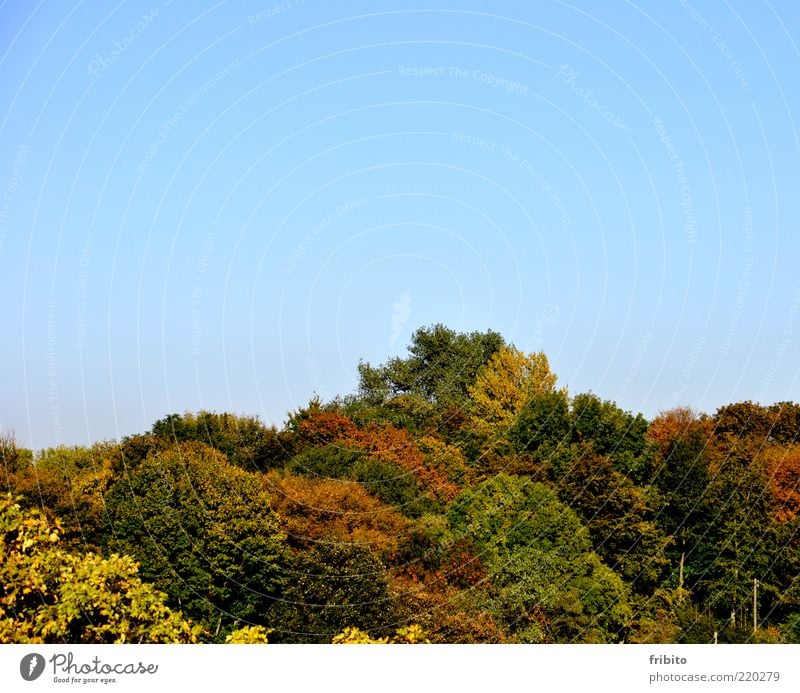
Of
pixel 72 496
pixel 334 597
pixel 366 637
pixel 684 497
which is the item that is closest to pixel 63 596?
pixel 366 637

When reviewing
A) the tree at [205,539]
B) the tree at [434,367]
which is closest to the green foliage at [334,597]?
the tree at [205,539]

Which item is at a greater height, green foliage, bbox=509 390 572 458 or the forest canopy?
green foliage, bbox=509 390 572 458

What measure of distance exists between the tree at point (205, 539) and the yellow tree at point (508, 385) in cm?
4113

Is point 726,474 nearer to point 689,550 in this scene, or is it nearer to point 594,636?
point 689,550

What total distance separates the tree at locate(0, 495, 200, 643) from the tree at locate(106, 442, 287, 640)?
25145mm

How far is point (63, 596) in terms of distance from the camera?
947 inches

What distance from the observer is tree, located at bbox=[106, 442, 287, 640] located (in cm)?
5259

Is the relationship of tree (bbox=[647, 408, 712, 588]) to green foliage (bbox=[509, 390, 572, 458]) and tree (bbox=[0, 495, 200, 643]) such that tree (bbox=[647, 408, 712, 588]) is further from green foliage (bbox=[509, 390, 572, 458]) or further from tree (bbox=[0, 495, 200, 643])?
tree (bbox=[0, 495, 200, 643])

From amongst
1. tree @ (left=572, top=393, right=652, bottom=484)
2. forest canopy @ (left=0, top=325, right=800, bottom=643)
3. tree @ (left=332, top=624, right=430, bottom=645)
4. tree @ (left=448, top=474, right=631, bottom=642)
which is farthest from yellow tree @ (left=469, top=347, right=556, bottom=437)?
tree @ (left=332, top=624, right=430, bottom=645)

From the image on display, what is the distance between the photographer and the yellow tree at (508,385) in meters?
98.3

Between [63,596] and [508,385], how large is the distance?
78995 millimetres

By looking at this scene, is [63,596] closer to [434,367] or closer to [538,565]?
[538,565]

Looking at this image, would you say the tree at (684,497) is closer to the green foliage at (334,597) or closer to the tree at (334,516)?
the tree at (334,516)
